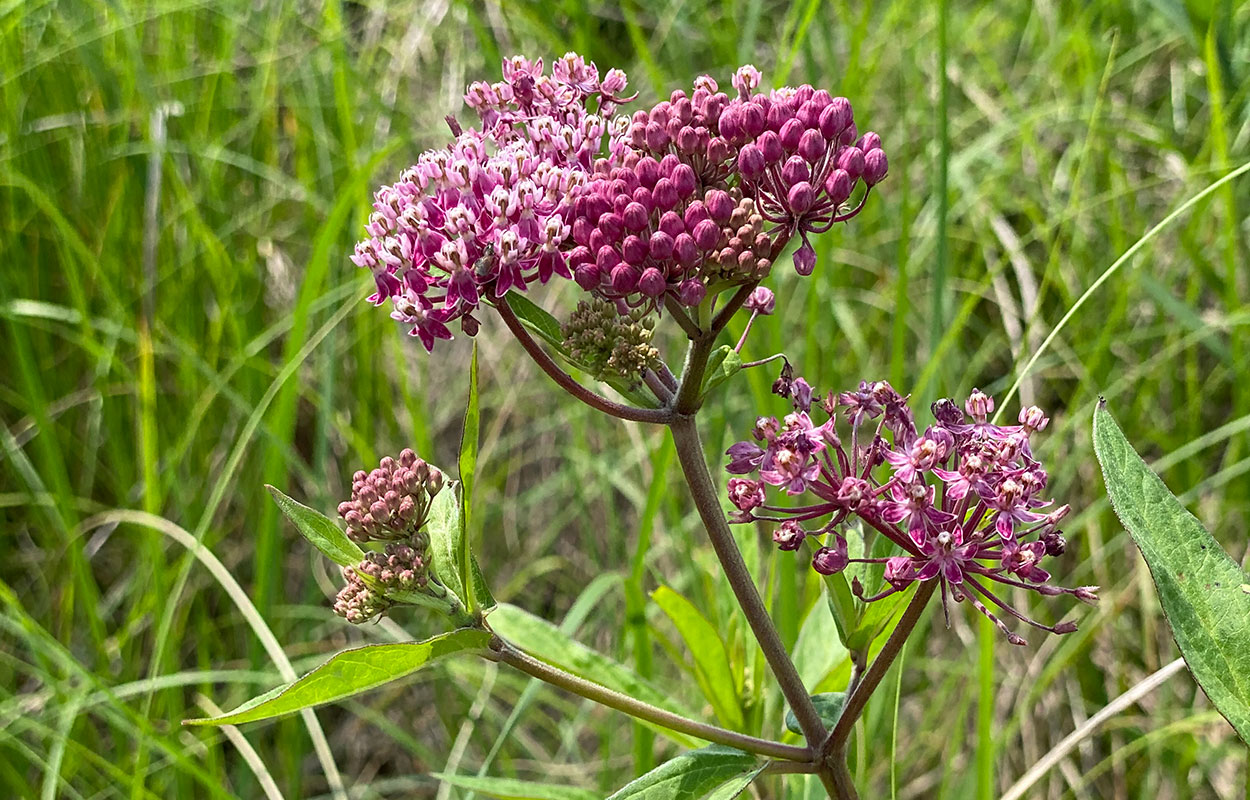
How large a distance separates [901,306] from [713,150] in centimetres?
140

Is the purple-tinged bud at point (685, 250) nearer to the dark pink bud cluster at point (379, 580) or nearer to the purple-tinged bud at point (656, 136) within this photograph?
the purple-tinged bud at point (656, 136)

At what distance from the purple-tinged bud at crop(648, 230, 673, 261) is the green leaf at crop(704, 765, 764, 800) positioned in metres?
0.88

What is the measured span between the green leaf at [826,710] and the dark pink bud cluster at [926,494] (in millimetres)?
379

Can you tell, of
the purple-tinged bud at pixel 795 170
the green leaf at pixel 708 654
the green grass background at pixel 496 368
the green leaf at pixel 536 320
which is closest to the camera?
the purple-tinged bud at pixel 795 170

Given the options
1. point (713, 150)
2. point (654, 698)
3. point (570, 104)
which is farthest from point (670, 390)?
point (654, 698)

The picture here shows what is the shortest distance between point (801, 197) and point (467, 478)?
725 mm

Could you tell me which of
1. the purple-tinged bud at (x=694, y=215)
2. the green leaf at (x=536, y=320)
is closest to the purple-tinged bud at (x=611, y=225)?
the purple-tinged bud at (x=694, y=215)

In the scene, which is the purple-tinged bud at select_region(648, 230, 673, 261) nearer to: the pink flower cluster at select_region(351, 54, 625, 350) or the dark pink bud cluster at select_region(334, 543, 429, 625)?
the pink flower cluster at select_region(351, 54, 625, 350)

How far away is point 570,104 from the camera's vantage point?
200cm

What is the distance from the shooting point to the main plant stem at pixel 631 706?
5.73 feet

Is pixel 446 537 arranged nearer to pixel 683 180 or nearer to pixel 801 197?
pixel 683 180

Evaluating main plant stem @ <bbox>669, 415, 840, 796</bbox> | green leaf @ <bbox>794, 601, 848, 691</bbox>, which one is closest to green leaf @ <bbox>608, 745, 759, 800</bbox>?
main plant stem @ <bbox>669, 415, 840, 796</bbox>

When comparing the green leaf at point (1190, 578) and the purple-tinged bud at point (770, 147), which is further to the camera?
the purple-tinged bud at point (770, 147)

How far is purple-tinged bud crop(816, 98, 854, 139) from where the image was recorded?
5.85 ft
